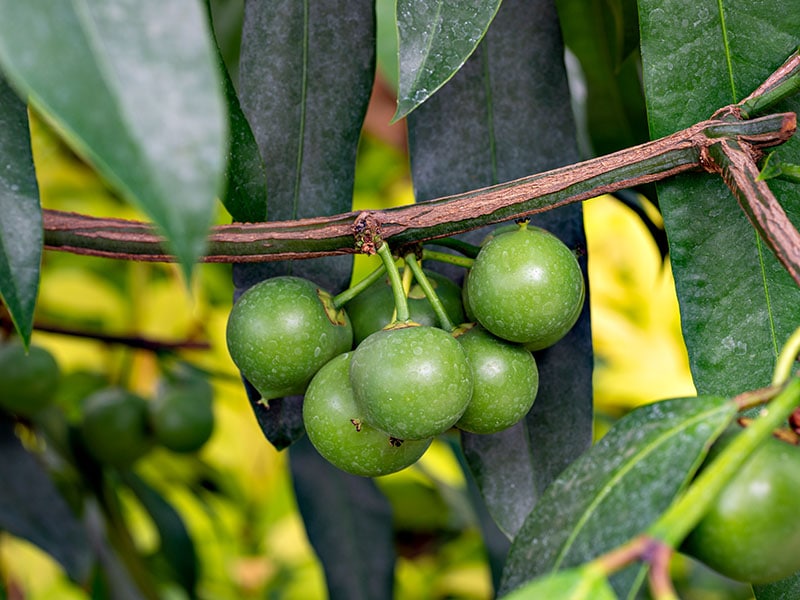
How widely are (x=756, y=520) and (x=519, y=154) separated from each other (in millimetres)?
540

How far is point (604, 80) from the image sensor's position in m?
1.27

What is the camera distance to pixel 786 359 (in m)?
0.57

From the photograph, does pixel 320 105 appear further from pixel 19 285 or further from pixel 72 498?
pixel 72 498

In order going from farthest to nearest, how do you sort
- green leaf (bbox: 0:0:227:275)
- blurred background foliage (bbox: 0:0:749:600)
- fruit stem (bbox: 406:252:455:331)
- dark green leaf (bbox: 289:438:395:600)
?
blurred background foliage (bbox: 0:0:749:600)
dark green leaf (bbox: 289:438:395:600)
fruit stem (bbox: 406:252:455:331)
green leaf (bbox: 0:0:227:275)

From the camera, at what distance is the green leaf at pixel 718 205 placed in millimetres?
771

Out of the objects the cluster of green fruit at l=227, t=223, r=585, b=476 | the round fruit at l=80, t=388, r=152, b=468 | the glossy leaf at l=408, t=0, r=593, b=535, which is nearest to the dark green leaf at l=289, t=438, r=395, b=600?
the round fruit at l=80, t=388, r=152, b=468

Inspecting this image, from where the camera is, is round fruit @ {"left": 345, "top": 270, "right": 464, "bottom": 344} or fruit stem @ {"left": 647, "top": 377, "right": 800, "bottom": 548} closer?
fruit stem @ {"left": 647, "top": 377, "right": 800, "bottom": 548}

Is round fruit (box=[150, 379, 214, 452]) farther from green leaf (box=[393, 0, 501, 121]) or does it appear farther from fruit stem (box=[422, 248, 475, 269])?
green leaf (box=[393, 0, 501, 121])

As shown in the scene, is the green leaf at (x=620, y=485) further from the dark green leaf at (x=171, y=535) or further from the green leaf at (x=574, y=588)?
the dark green leaf at (x=171, y=535)

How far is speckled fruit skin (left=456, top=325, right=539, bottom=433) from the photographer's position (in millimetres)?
778

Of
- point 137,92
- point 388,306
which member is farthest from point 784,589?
point 137,92

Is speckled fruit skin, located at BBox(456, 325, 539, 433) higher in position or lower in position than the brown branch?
lower

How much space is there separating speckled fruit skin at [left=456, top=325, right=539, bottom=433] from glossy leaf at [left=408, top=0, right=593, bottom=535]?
0.50ft

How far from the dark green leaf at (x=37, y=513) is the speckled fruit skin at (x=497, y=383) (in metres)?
0.81
